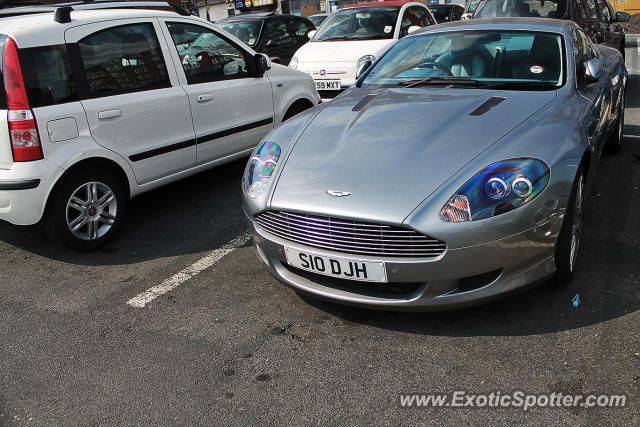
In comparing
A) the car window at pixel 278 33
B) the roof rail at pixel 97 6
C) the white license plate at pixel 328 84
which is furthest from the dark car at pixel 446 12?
the roof rail at pixel 97 6

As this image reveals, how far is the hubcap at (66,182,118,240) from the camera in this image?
13.3ft

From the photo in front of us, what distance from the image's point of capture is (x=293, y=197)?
2949 millimetres

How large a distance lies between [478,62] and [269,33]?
7269mm

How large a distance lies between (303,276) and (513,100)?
64.7 inches

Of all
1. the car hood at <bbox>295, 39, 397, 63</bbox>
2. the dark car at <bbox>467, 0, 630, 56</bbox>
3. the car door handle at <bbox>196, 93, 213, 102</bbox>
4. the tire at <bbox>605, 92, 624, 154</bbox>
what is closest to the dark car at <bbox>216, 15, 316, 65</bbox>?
A: the car hood at <bbox>295, 39, 397, 63</bbox>

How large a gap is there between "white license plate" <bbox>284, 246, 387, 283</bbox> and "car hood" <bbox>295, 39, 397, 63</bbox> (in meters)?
5.56

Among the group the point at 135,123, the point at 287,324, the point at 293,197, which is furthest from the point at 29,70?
the point at 287,324

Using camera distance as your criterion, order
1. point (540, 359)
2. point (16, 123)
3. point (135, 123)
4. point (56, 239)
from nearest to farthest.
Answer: point (540, 359) < point (16, 123) < point (56, 239) < point (135, 123)

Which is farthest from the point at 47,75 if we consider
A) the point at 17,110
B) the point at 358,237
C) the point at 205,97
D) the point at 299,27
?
the point at 299,27

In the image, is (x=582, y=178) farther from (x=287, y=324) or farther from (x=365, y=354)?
(x=287, y=324)

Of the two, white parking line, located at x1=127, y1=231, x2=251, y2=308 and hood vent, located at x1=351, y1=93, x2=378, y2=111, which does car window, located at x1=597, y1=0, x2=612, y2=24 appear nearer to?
hood vent, located at x1=351, y1=93, x2=378, y2=111

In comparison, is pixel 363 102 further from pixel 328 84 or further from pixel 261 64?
pixel 328 84

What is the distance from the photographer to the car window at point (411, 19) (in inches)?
351

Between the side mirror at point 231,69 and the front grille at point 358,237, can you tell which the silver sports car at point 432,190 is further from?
the side mirror at point 231,69
